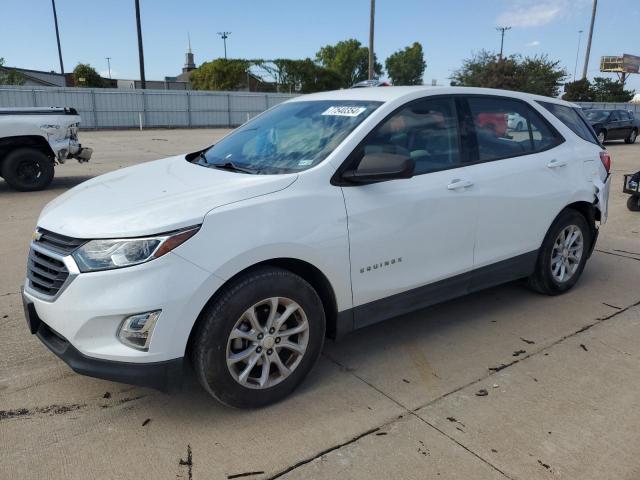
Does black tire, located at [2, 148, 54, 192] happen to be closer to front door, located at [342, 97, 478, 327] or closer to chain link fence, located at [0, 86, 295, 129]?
front door, located at [342, 97, 478, 327]

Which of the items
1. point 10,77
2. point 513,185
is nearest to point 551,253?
point 513,185

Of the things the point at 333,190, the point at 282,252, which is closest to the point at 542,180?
the point at 333,190

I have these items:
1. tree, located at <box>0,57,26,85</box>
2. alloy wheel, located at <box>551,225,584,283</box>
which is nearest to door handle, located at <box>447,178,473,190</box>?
alloy wheel, located at <box>551,225,584,283</box>

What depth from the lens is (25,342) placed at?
147 inches

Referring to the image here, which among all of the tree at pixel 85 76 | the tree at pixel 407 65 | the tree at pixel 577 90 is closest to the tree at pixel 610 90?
the tree at pixel 577 90

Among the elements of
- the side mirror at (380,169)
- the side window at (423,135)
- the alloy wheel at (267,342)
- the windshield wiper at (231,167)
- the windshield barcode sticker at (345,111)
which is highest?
the windshield barcode sticker at (345,111)

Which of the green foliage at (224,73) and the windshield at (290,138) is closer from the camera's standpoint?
the windshield at (290,138)

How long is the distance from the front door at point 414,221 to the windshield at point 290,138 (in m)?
0.22

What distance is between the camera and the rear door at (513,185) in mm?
3854

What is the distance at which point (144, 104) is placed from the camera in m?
31.5

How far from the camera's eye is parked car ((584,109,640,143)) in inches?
863

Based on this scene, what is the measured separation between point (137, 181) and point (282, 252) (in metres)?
1.15

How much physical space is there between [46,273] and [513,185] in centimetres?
315

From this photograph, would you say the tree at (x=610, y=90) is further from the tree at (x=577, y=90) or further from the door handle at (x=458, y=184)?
the door handle at (x=458, y=184)
